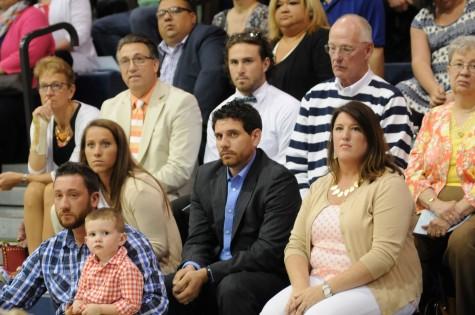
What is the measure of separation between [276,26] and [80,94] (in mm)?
1620

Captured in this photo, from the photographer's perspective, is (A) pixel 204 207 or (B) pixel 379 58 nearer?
(A) pixel 204 207

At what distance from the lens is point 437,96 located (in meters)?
6.17

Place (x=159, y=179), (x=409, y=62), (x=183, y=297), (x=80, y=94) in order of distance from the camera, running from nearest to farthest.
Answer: (x=183, y=297)
(x=159, y=179)
(x=409, y=62)
(x=80, y=94)

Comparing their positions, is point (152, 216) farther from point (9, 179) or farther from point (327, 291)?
point (9, 179)

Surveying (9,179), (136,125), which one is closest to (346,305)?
(136,125)

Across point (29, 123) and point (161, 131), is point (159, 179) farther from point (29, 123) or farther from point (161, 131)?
point (29, 123)

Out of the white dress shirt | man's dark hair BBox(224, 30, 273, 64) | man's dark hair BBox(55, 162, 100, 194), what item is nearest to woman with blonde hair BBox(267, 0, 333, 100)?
man's dark hair BBox(224, 30, 273, 64)

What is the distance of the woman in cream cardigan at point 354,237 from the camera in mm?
4809

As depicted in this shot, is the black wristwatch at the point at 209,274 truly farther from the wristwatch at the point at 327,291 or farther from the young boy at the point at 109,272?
the wristwatch at the point at 327,291

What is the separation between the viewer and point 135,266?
194 inches

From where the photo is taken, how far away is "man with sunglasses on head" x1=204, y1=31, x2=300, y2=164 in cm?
625

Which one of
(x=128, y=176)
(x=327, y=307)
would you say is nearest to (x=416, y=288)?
(x=327, y=307)

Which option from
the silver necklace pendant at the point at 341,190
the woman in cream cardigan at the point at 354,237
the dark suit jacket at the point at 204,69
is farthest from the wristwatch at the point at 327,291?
the dark suit jacket at the point at 204,69

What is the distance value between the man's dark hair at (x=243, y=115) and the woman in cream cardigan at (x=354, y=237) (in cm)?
44
